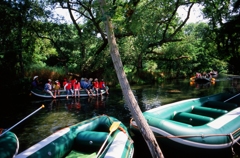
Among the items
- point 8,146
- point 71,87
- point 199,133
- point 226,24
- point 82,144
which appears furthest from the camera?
point 226,24

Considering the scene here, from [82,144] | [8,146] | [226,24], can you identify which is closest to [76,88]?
[82,144]

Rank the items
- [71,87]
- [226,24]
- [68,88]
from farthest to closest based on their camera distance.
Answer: [226,24] → [71,87] → [68,88]

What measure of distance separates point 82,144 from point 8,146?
1672 mm

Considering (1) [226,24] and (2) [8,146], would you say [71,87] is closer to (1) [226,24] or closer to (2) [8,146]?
(2) [8,146]

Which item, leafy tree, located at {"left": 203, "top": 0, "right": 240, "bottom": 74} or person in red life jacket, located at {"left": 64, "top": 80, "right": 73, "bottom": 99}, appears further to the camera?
leafy tree, located at {"left": 203, "top": 0, "right": 240, "bottom": 74}

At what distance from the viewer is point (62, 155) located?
4.66 meters

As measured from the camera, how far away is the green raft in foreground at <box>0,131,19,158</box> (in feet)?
13.4

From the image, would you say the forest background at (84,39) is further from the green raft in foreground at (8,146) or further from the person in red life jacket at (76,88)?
the green raft in foreground at (8,146)

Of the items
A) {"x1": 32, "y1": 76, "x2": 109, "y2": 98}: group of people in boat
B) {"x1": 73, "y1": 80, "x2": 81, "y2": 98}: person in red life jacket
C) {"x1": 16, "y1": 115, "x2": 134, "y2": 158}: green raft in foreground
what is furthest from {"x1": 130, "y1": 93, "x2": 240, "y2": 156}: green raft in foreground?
{"x1": 32, "y1": 76, "x2": 109, "y2": 98}: group of people in boat

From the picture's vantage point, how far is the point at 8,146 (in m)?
4.32

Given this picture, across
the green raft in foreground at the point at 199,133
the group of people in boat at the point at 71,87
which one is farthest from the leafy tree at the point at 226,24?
the green raft in foreground at the point at 199,133

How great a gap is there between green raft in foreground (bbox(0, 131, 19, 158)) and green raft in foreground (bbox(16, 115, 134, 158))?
44cm

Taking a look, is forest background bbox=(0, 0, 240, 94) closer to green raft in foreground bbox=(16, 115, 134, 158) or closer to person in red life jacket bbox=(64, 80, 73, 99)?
person in red life jacket bbox=(64, 80, 73, 99)

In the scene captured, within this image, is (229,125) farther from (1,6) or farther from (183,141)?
(1,6)
